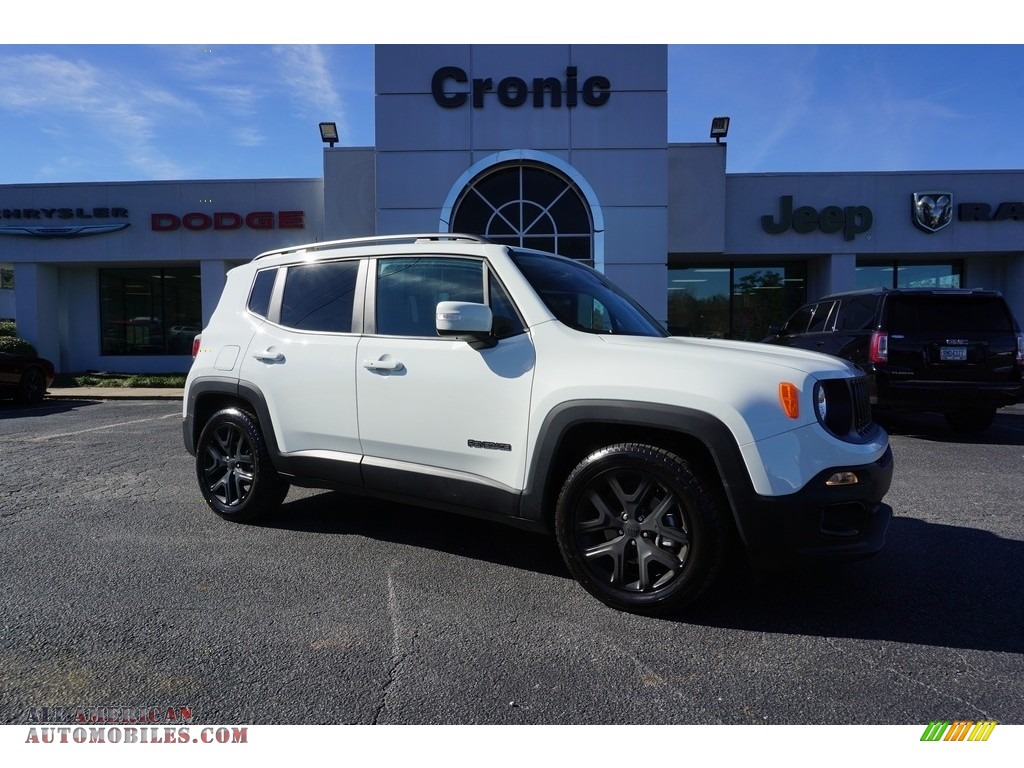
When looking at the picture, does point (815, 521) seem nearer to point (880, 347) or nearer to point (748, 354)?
point (748, 354)

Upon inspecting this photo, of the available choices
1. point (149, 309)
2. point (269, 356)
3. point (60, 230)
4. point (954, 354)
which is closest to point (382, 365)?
point (269, 356)

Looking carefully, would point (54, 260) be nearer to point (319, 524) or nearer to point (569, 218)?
point (569, 218)

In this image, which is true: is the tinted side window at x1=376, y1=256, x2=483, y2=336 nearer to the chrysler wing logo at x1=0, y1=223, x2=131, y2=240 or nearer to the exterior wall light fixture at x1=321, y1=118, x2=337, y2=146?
the exterior wall light fixture at x1=321, y1=118, x2=337, y2=146

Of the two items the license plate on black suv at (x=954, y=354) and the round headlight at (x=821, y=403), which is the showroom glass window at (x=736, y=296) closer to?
the license plate on black suv at (x=954, y=354)

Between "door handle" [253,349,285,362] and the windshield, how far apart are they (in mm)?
1707

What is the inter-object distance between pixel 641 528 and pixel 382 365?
172 cm

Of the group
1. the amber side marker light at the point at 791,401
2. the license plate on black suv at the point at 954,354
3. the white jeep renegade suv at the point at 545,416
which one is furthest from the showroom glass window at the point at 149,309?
the amber side marker light at the point at 791,401

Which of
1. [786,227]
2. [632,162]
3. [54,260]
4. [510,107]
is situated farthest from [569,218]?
[54,260]

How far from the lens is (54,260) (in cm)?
1872

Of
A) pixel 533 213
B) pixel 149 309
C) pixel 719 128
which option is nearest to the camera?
pixel 533 213

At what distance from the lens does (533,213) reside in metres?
14.9

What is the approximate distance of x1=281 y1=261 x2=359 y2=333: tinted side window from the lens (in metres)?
4.17

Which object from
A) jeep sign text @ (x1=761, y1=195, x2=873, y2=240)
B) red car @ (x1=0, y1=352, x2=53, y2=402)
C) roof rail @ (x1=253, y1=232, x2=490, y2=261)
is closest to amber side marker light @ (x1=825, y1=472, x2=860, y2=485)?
roof rail @ (x1=253, y1=232, x2=490, y2=261)

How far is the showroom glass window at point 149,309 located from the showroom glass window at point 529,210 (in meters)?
9.80
